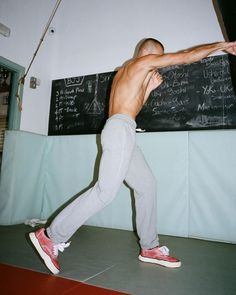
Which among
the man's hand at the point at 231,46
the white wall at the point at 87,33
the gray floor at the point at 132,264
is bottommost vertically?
the gray floor at the point at 132,264

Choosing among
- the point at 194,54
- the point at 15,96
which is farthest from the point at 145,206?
the point at 15,96

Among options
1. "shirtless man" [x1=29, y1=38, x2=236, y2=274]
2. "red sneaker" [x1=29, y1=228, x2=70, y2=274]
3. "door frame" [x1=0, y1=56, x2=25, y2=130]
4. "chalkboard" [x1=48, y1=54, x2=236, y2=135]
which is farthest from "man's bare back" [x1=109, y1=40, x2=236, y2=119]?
"door frame" [x1=0, y1=56, x2=25, y2=130]

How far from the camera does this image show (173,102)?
3.32 m

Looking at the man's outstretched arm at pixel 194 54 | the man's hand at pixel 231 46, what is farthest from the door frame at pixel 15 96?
the man's hand at pixel 231 46

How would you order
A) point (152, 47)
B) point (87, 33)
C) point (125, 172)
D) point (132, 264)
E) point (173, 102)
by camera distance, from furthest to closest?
1. point (87, 33)
2. point (173, 102)
3. point (152, 47)
4. point (132, 264)
5. point (125, 172)

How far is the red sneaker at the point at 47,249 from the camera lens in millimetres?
1578

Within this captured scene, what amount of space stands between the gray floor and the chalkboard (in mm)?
1439

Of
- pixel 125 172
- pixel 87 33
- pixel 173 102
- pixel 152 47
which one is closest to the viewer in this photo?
pixel 125 172

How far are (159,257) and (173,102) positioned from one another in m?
2.07

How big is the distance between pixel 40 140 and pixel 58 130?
0.58 meters

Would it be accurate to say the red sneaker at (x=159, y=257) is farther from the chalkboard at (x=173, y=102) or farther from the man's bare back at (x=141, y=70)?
the chalkboard at (x=173, y=102)

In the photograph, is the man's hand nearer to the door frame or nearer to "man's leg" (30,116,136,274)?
"man's leg" (30,116,136,274)

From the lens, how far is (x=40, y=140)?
11.6 feet

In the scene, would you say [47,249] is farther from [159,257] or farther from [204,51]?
[204,51]
